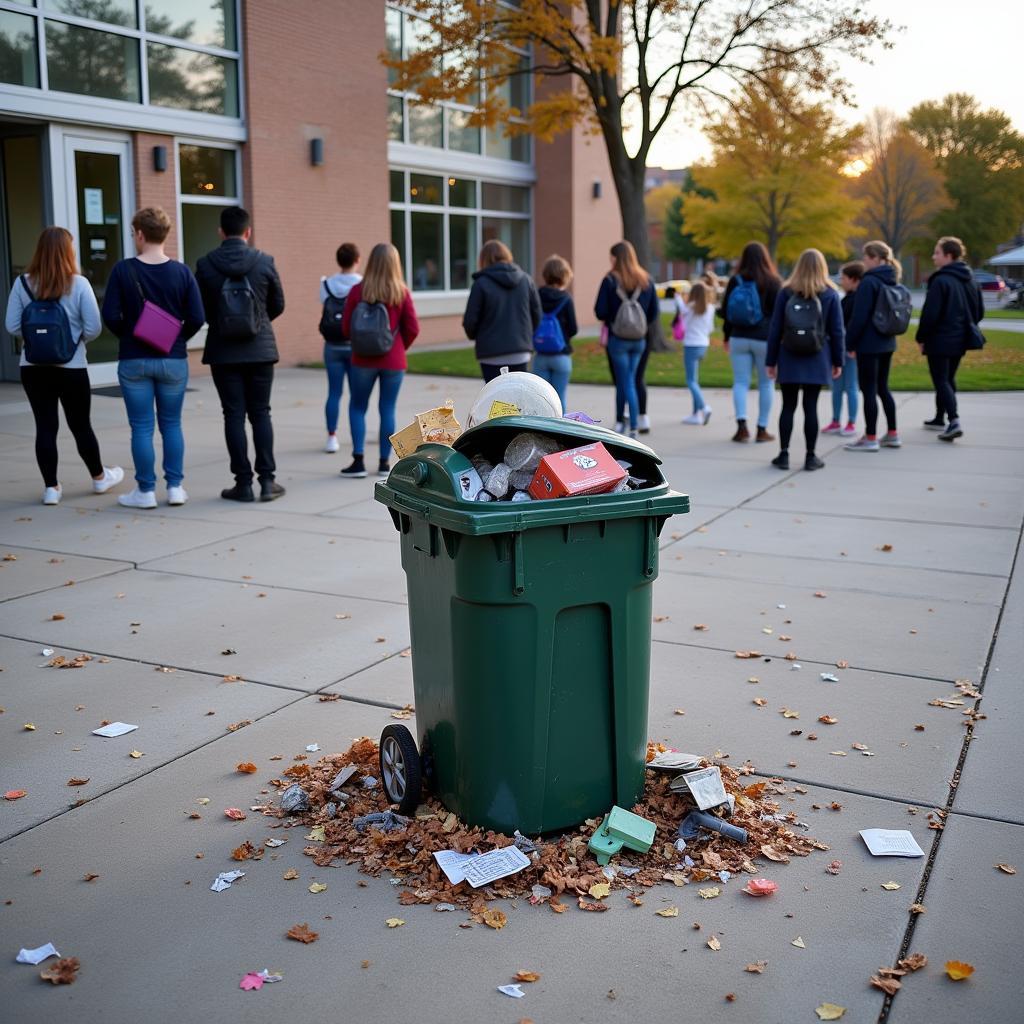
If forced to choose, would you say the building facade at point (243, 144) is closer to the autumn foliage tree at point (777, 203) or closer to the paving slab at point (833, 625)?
the paving slab at point (833, 625)

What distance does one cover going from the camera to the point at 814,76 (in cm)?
1984

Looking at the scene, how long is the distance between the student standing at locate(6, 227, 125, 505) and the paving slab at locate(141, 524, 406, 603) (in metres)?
1.83

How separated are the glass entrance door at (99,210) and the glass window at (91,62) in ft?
2.09

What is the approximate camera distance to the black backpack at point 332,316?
9.98 m

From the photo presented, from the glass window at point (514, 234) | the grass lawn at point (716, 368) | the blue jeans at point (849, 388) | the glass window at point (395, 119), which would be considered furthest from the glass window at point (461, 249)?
the blue jeans at point (849, 388)

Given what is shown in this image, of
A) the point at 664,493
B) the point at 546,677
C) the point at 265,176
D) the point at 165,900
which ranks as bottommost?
the point at 165,900

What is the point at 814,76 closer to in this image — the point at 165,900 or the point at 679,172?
the point at 165,900

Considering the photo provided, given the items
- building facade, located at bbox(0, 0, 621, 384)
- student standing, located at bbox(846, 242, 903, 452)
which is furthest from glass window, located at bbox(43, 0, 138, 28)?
student standing, located at bbox(846, 242, 903, 452)

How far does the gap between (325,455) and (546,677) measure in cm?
763

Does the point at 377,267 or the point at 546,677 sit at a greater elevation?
the point at 377,267

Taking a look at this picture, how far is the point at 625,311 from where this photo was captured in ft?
35.7

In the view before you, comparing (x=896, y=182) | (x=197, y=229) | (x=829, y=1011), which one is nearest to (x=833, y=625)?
(x=829, y=1011)

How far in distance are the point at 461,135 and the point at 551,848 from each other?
22.8 metres

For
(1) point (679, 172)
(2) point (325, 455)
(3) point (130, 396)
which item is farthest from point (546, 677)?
(1) point (679, 172)
